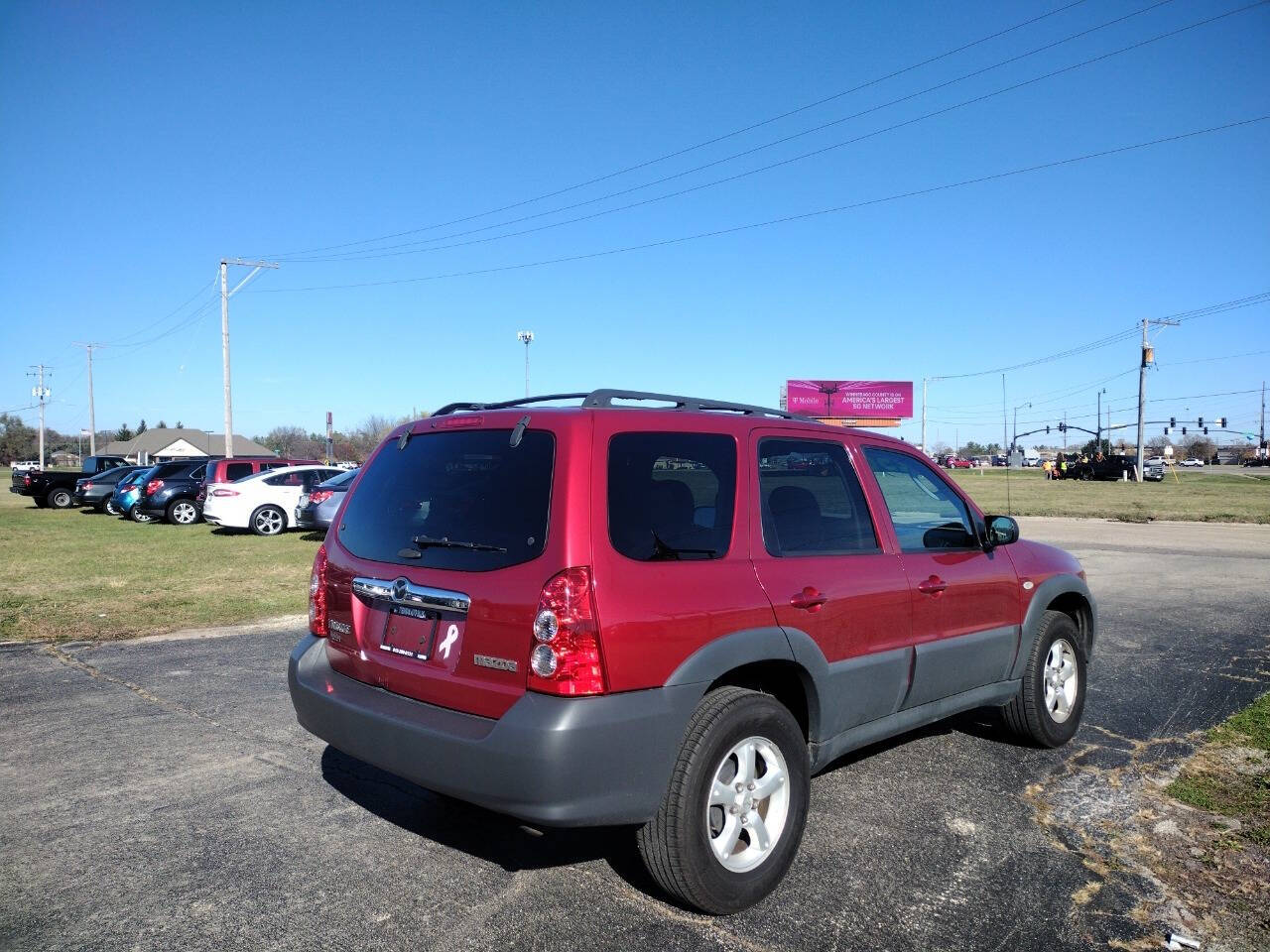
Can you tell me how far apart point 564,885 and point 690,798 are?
2.44 ft

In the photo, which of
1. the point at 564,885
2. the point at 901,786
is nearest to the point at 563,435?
the point at 564,885

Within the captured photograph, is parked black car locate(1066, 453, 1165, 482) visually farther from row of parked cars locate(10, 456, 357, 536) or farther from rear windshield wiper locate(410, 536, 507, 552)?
rear windshield wiper locate(410, 536, 507, 552)

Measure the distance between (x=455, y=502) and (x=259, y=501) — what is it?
56.5 feet

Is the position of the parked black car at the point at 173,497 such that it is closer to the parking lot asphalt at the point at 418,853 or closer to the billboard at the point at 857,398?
the parking lot asphalt at the point at 418,853

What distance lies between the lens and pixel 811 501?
4031 mm

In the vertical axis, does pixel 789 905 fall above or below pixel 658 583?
below

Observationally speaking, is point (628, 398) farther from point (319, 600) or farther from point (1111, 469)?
point (1111, 469)

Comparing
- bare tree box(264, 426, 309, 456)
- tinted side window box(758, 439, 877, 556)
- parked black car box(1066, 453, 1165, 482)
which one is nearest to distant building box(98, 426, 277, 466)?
bare tree box(264, 426, 309, 456)

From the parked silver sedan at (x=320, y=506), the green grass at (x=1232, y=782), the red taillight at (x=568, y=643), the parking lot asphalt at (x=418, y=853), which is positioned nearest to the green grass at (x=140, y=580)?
the parked silver sedan at (x=320, y=506)

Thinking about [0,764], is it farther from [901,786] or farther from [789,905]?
[901,786]

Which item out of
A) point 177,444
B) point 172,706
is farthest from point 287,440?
point 172,706

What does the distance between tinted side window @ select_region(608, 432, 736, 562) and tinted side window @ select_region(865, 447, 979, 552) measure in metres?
1.13

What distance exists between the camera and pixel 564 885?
3506mm

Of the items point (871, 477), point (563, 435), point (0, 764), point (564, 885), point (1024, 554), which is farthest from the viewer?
point (1024, 554)
